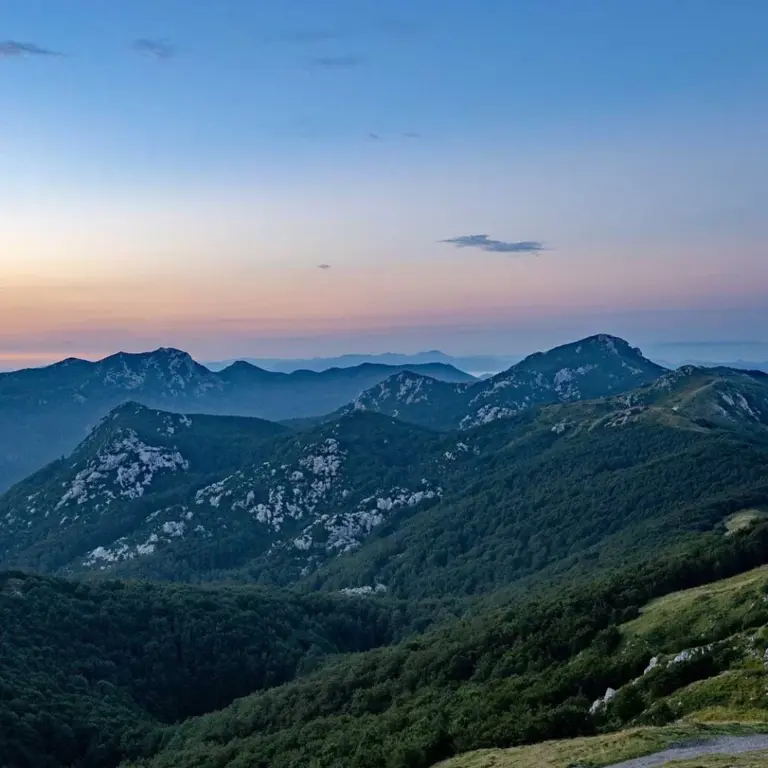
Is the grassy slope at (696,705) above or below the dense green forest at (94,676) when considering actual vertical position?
above

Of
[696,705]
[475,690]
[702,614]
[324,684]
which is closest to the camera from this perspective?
[696,705]

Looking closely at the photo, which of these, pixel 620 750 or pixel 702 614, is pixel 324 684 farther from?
pixel 620 750

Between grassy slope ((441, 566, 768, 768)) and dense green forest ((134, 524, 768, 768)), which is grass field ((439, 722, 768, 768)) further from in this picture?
dense green forest ((134, 524, 768, 768))

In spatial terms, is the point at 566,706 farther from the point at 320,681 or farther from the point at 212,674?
the point at 212,674

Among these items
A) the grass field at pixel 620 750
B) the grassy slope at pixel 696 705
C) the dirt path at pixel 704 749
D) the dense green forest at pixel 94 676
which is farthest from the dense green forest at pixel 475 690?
the dense green forest at pixel 94 676

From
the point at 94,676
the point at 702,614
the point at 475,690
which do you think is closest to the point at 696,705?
the point at 702,614

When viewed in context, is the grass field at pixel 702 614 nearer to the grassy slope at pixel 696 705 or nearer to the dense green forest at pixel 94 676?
the grassy slope at pixel 696 705

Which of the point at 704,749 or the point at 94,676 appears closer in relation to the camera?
the point at 704,749

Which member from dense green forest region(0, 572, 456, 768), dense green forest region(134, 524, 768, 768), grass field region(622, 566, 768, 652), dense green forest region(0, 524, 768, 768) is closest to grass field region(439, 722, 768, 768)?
dense green forest region(134, 524, 768, 768)

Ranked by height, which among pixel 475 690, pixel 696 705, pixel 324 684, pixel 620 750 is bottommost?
pixel 324 684
